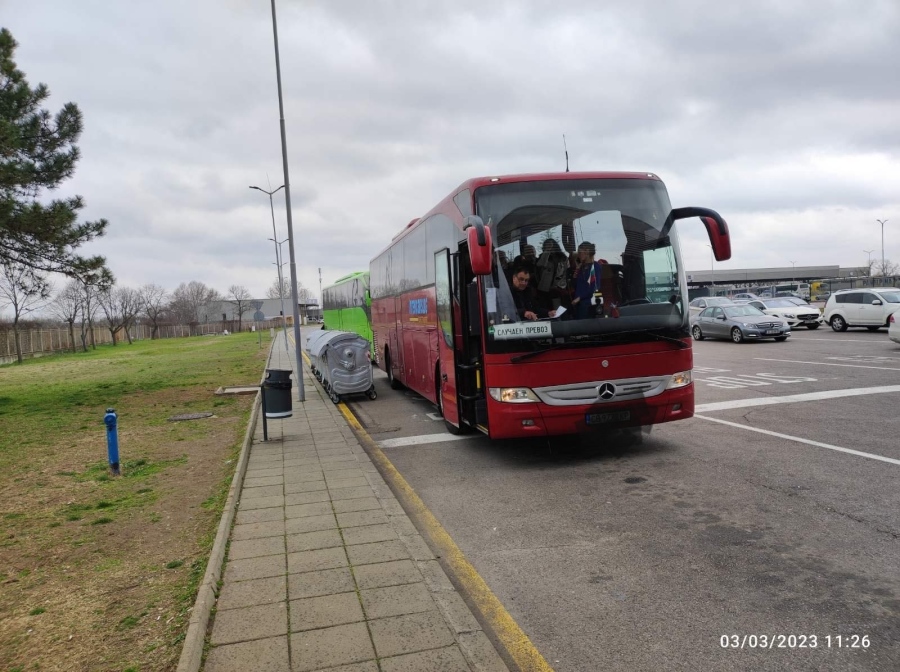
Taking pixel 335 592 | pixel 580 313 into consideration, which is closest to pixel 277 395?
pixel 580 313

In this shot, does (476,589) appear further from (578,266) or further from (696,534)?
(578,266)

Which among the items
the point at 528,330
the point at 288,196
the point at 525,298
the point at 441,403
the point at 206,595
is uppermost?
the point at 288,196

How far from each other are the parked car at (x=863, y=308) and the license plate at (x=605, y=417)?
21618 millimetres

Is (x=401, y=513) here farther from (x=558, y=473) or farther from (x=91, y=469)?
(x=91, y=469)

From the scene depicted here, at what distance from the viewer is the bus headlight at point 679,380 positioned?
7789mm

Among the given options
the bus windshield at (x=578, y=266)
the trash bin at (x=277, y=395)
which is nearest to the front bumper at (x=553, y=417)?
the bus windshield at (x=578, y=266)

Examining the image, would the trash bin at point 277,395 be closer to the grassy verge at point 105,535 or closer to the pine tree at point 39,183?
the grassy verge at point 105,535

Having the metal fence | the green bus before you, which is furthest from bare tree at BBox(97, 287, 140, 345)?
the green bus

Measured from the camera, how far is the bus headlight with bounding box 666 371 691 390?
25.6 feet

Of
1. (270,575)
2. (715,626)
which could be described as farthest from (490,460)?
(715,626)

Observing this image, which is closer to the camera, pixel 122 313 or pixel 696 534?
pixel 696 534

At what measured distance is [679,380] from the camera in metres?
7.85

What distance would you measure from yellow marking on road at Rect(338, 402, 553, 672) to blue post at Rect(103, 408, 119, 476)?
3523 mm

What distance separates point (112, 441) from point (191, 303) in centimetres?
11093
